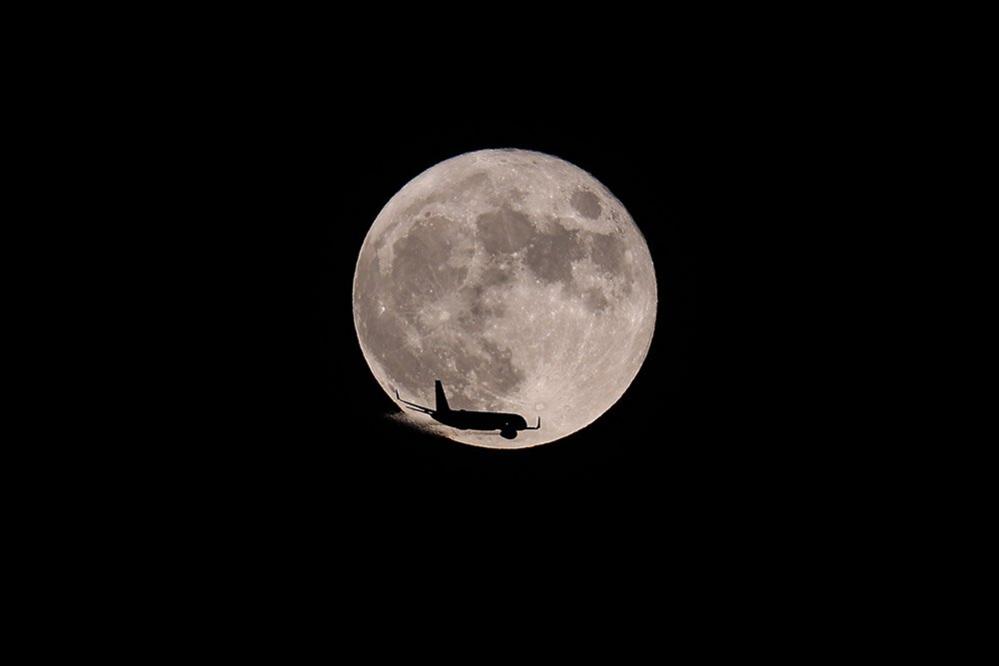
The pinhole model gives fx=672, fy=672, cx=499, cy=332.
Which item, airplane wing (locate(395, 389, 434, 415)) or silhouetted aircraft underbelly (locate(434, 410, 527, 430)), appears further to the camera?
airplane wing (locate(395, 389, 434, 415))

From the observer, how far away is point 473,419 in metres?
5.77

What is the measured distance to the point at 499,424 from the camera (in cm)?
577

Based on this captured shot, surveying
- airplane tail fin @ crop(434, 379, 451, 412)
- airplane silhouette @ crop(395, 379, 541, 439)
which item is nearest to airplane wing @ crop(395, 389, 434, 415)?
airplane silhouette @ crop(395, 379, 541, 439)

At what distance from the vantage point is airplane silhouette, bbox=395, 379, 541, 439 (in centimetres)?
572

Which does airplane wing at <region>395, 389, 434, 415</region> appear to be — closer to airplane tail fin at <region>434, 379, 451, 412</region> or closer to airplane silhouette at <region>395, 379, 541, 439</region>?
airplane silhouette at <region>395, 379, 541, 439</region>

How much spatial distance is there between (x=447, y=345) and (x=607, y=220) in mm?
1833

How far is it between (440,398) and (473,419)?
1.11ft

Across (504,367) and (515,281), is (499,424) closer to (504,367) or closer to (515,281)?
(504,367)

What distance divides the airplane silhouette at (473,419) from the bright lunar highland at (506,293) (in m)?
0.07

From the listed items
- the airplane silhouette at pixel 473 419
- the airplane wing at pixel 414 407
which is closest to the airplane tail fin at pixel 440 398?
the airplane silhouette at pixel 473 419

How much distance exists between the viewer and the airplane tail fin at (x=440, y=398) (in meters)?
5.68

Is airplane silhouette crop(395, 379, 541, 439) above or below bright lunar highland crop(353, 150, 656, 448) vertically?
below

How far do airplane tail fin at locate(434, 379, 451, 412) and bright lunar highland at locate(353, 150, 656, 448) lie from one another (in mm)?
53

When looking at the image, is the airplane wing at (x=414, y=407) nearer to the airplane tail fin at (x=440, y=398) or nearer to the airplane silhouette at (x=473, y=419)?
the airplane silhouette at (x=473, y=419)
